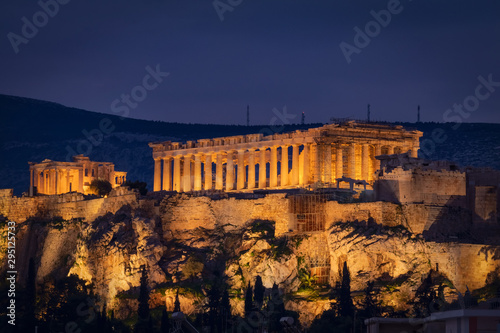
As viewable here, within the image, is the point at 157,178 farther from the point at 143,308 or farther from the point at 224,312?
the point at 224,312

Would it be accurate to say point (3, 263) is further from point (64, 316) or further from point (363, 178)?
point (363, 178)

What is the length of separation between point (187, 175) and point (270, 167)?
35.5 ft

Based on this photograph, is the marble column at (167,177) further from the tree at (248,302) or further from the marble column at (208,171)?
the tree at (248,302)

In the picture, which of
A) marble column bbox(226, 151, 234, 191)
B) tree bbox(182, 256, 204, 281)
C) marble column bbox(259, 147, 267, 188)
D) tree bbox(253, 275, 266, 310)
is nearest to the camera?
tree bbox(253, 275, 266, 310)

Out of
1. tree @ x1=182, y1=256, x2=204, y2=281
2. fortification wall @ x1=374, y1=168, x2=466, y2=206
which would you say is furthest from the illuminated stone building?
fortification wall @ x1=374, y1=168, x2=466, y2=206

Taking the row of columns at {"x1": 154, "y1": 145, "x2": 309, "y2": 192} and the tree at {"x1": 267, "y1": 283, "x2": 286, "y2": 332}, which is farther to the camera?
the row of columns at {"x1": 154, "y1": 145, "x2": 309, "y2": 192}

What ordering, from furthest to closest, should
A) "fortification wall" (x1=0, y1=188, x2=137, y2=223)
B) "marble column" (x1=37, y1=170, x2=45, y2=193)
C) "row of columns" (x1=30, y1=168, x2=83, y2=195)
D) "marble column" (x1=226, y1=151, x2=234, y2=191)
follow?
"marble column" (x1=37, y1=170, x2=45, y2=193) < "row of columns" (x1=30, y1=168, x2=83, y2=195) < "marble column" (x1=226, y1=151, x2=234, y2=191) < "fortification wall" (x1=0, y1=188, x2=137, y2=223)

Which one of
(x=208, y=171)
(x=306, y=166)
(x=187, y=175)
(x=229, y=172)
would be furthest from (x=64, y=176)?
(x=306, y=166)

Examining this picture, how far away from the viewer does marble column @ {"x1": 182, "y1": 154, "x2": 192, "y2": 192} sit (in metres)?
118

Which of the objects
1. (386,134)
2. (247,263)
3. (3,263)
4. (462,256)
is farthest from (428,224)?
(3,263)

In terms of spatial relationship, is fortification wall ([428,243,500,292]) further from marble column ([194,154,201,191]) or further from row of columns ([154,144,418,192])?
marble column ([194,154,201,191])

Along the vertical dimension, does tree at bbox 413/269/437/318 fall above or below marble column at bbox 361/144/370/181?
below

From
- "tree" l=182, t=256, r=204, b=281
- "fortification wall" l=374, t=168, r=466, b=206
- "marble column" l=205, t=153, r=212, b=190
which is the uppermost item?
"marble column" l=205, t=153, r=212, b=190

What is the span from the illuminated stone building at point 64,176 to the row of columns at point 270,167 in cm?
937
